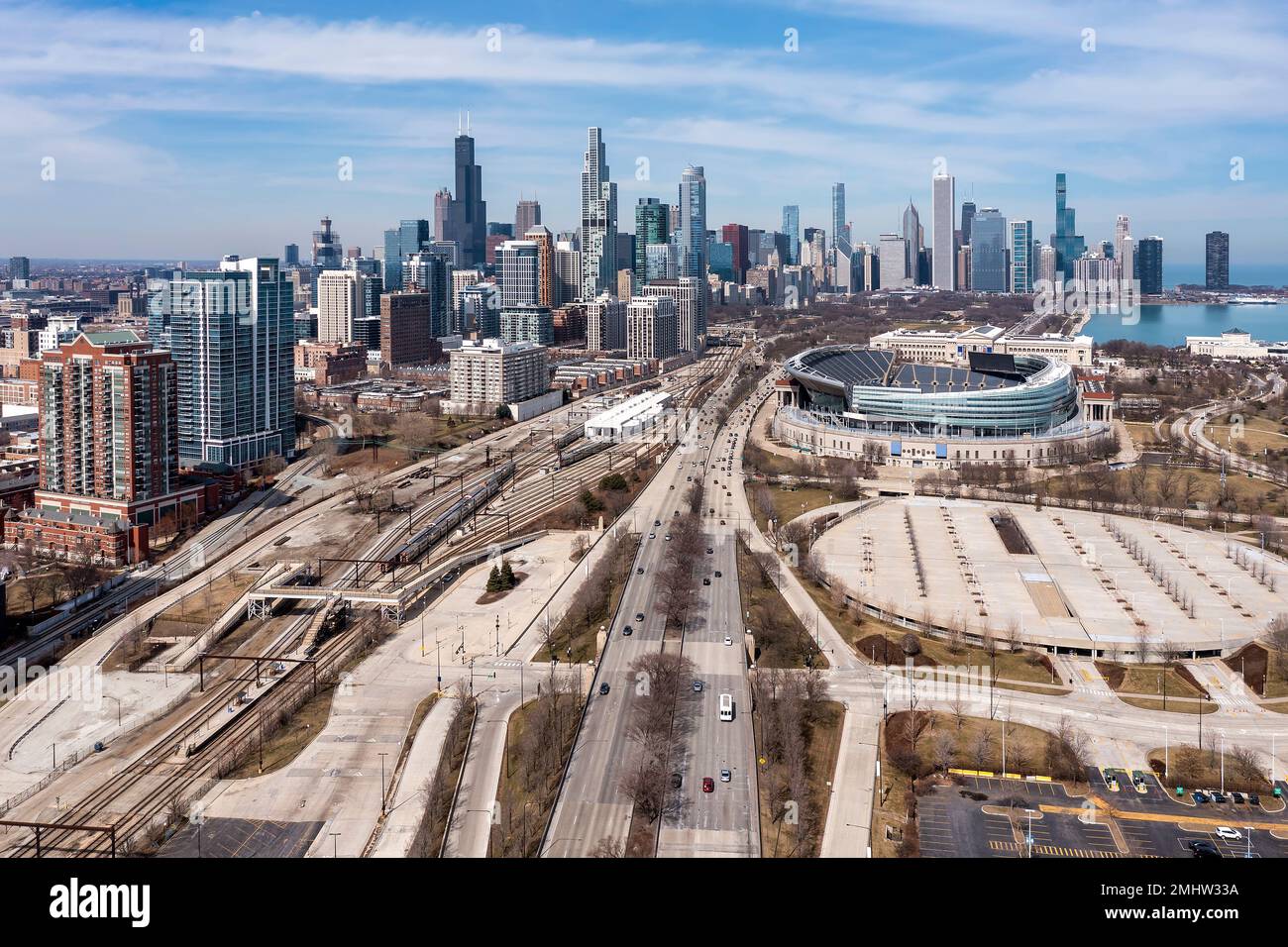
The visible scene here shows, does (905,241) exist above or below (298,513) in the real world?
above

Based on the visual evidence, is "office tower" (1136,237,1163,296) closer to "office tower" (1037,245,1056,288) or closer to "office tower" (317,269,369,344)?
"office tower" (1037,245,1056,288)

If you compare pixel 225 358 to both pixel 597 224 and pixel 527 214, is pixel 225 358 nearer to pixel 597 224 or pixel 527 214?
pixel 597 224

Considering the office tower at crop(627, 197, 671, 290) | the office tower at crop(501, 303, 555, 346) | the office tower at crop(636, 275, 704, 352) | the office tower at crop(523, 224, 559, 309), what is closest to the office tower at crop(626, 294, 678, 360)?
the office tower at crop(636, 275, 704, 352)

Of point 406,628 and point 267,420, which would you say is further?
point 267,420

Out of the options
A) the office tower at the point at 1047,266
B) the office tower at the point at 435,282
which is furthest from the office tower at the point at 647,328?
the office tower at the point at 1047,266

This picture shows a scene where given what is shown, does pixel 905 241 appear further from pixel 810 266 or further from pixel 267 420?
pixel 267 420
